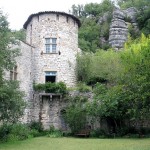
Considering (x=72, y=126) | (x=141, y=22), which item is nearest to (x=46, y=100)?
(x=72, y=126)

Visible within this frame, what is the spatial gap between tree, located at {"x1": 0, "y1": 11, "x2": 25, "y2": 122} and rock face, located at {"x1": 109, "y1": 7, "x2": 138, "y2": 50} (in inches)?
1016

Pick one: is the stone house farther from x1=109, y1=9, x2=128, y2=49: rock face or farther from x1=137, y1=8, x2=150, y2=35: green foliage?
x1=137, y1=8, x2=150, y2=35: green foliage

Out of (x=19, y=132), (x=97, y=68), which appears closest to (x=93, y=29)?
(x=97, y=68)

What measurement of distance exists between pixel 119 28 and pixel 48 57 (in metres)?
19.3

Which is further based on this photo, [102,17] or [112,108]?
[102,17]

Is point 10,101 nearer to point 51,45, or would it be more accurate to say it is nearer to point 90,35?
point 51,45

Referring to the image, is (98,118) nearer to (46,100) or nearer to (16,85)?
(46,100)

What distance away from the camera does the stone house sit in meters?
25.9

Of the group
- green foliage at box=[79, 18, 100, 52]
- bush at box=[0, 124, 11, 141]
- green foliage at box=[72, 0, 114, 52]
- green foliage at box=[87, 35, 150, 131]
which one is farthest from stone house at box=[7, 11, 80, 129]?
green foliage at box=[79, 18, 100, 52]

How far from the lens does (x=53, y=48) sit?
27406 millimetres

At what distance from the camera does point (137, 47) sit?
26.1 m

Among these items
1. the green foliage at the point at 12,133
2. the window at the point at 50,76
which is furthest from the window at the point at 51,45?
the green foliage at the point at 12,133

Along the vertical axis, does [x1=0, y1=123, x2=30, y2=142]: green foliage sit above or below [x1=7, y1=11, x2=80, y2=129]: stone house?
below

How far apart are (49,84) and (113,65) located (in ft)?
20.9
